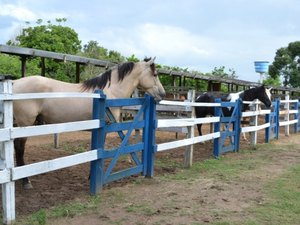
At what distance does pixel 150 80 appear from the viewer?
7113mm

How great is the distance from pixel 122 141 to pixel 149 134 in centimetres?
72

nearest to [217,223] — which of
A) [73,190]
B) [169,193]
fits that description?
[169,193]

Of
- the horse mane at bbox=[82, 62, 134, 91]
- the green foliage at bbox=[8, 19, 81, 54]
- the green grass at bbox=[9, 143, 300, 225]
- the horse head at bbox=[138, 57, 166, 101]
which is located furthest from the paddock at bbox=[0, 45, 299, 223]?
the green foliage at bbox=[8, 19, 81, 54]

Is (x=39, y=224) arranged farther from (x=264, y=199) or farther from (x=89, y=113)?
(x=264, y=199)

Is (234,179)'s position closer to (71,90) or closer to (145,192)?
(145,192)

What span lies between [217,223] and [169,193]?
4.36 ft

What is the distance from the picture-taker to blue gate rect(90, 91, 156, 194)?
5.11 m

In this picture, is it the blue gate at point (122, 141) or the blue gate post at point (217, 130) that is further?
the blue gate post at point (217, 130)

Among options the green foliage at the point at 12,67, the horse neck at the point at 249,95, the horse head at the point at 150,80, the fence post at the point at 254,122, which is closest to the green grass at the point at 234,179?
the horse head at the point at 150,80

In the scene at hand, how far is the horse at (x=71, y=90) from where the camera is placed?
553cm

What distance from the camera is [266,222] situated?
4285mm

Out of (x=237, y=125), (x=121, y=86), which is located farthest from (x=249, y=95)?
(x=121, y=86)

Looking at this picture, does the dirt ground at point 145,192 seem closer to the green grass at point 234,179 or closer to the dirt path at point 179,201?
the dirt path at point 179,201

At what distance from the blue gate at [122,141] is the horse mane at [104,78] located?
77 centimetres
